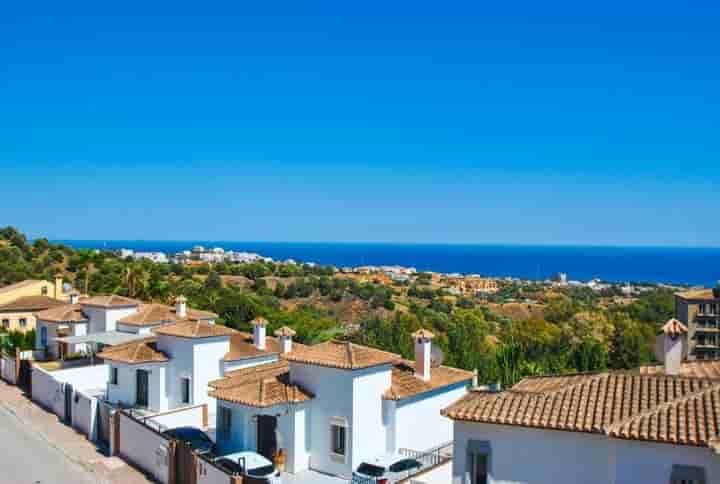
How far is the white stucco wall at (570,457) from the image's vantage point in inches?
485

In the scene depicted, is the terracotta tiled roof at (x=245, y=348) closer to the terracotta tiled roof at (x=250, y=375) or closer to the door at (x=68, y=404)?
the terracotta tiled roof at (x=250, y=375)

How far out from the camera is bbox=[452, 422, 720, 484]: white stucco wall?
12.3 m

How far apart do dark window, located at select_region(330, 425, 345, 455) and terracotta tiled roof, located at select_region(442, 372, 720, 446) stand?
222 inches

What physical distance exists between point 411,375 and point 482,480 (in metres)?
8.12

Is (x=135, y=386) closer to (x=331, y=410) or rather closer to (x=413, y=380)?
(x=331, y=410)

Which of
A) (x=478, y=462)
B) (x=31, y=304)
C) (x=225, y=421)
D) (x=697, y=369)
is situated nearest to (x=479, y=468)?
(x=478, y=462)

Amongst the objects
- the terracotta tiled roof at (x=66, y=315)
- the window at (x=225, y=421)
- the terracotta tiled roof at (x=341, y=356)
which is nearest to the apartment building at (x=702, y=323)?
the terracotta tiled roof at (x=341, y=356)

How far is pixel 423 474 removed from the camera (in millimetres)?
17391

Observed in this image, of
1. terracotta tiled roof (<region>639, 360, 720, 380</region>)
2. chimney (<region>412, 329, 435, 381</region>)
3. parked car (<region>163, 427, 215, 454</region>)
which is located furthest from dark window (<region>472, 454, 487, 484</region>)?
parked car (<region>163, 427, 215, 454</region>)

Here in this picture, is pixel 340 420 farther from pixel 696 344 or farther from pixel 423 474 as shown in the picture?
pixel 696 344

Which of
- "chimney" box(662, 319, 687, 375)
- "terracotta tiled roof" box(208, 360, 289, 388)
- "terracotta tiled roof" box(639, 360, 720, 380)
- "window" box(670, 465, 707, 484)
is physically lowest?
"terracotta tiled roof" box(208, 360, 289, 388)

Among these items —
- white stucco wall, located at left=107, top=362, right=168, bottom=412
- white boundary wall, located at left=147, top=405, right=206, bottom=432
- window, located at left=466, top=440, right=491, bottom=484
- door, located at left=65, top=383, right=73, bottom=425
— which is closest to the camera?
window, located at left=466, top=440, right=491, bottom=484

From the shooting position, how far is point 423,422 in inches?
854

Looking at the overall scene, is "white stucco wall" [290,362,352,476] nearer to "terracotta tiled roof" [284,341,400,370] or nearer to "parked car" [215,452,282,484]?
"terracotta tiled roof" [284,341,400,370]
